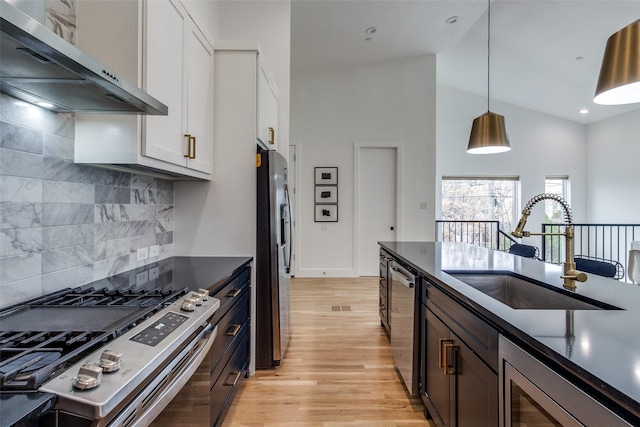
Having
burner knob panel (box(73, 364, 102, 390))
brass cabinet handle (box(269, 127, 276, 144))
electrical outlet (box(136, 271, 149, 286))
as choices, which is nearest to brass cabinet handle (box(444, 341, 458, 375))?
burner knob panel (box(73, 364, 102, 390))

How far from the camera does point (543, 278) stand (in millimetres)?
1528

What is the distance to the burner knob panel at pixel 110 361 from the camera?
0.71m

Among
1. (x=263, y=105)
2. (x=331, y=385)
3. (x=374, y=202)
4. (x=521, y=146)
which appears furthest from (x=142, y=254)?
(x=521, y=146)

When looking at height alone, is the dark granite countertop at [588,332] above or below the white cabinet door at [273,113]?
below

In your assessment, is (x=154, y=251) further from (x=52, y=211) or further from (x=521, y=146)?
(x=521, y=146)

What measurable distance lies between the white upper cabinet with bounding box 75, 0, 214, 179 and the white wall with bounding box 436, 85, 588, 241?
6109mm

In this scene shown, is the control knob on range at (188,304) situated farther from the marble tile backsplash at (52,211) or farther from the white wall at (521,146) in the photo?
the white wall at (521,146)

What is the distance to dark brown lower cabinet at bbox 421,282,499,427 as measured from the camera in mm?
1099

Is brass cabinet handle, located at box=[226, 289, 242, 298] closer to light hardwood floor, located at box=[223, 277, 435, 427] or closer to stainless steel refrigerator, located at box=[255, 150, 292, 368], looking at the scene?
stainless steel refrigerator, located at box=[255, 150, 292, 368]

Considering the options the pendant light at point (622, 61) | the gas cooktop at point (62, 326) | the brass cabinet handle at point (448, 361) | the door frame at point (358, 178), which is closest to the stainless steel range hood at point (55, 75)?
the gas cooktop at point (62, 326)

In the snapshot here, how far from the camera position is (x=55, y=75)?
3.24ft

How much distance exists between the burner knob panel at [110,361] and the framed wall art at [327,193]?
4.76m

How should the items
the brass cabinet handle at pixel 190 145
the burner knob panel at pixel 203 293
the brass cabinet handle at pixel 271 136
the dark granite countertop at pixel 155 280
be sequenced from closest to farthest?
the dark granite countertop at pixel 155 280 < the burner knob panel at pixel 203 293 < the brass cabinet handle at pixel 190 145 < the brass cabinet handle at pixel 271 136

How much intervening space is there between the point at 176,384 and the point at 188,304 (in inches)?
11.5
